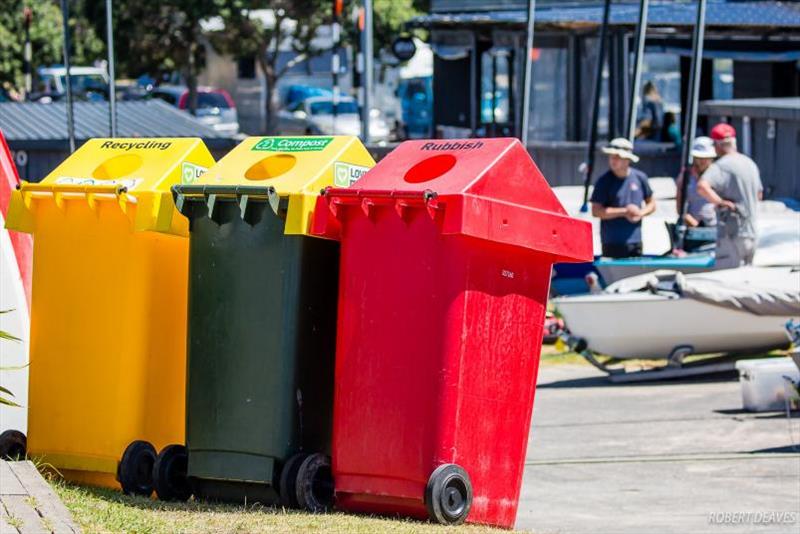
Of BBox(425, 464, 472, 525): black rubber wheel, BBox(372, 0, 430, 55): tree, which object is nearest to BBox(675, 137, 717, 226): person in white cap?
BBox(425, 464, 472, 525): black rubber wheel

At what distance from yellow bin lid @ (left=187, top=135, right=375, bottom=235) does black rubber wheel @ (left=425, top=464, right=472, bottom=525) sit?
1.10 metres

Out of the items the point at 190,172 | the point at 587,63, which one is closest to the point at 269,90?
the point at 587,63

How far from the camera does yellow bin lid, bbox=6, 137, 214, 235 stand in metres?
6.75

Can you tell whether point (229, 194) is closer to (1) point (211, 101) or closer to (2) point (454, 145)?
(2) point (454, 145)

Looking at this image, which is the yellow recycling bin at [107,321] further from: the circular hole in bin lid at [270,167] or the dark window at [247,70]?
the dark window at [247,70]

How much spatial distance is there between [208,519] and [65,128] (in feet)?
51.5

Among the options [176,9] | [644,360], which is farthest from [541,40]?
[176,9]

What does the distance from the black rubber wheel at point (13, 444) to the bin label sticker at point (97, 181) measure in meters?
1.16

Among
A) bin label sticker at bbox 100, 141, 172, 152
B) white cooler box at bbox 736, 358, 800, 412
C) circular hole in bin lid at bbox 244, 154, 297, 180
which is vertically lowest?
white cooler box at bbox 736, 358, 800, 412

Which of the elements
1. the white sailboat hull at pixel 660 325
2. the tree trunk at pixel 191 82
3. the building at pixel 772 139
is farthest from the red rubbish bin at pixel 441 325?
the tree trunk at pixel 191 82

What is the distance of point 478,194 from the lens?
20.1 feet

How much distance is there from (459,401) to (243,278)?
3.46 feet

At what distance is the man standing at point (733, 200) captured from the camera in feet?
41.0

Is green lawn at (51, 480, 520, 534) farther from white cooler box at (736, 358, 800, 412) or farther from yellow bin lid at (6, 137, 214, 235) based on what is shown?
white cooler box at (736, 358, 800, 412)
